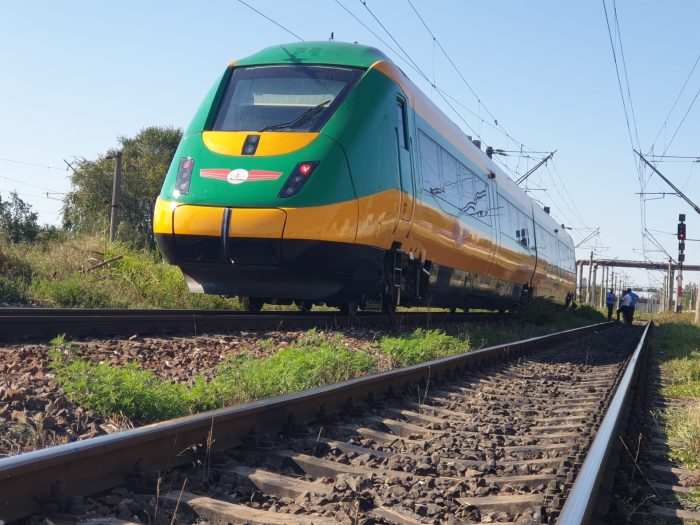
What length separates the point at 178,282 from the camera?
14.8 metres

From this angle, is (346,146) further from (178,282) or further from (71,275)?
(71,275)

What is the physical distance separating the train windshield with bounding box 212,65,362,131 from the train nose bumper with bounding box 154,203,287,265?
3.94ft

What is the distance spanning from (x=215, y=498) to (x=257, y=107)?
7395 millimetres

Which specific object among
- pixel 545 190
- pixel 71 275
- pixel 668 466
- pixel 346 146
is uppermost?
pixel 545 190

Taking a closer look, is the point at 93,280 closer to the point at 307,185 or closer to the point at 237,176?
the point at 237,176

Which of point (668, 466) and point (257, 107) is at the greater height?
point (257, 107)

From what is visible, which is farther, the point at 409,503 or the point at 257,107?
the point at 257,107

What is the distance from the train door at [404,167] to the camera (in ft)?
35.8

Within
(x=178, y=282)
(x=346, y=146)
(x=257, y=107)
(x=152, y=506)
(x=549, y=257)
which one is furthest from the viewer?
(x=549, y=257)

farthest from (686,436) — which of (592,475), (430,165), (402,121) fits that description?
(430,165)

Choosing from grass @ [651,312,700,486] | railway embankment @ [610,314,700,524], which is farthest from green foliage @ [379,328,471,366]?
grass @ [651,312,700,486]

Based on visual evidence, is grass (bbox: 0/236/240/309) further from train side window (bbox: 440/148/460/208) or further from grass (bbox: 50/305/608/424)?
grass (bbox: 50/305/608/424)

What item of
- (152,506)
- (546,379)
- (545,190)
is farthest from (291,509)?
(545,190)

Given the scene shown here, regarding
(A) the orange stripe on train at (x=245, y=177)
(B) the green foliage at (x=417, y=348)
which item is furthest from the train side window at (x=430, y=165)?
(A) the orange stripe on train at (x=245, y=177)
